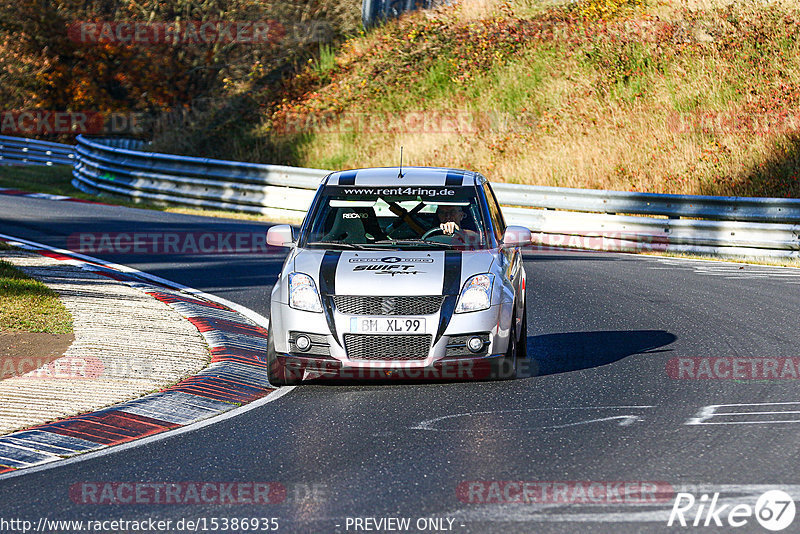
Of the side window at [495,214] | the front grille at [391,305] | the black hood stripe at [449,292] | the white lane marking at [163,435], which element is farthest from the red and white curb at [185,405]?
the side window at [495,214]

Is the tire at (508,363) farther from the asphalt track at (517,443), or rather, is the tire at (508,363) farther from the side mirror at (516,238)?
the side mirror at (516,238)

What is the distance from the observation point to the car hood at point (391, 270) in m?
8.62

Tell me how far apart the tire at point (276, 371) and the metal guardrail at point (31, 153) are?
1264 inches

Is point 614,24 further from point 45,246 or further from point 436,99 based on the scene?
point 45,246

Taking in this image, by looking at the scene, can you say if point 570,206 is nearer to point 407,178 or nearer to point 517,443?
point 407,178

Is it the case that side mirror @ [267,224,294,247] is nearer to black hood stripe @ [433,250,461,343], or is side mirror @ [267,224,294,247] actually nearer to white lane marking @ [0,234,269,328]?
black hood stripe @ [433,250,461,343]

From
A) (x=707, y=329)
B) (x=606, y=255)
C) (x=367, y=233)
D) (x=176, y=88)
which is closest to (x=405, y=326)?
(x=367, y=233)

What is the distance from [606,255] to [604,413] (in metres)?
11.0

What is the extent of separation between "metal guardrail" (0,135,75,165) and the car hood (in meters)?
32.1

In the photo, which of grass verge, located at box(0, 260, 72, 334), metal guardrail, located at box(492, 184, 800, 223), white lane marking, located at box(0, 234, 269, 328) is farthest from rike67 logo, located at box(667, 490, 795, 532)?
metal guardrail, located at box(492, 184, 800, 223)

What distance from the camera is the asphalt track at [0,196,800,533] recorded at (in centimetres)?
582

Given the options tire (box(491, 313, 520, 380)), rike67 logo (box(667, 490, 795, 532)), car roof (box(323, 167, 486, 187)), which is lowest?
rike67 logo (box(667, 490, 795, 532))

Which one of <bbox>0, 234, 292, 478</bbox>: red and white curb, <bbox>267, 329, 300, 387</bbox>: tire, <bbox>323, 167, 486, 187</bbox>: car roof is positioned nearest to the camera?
<bbox>0, 234, 292, 478</bbox>: red and white curb

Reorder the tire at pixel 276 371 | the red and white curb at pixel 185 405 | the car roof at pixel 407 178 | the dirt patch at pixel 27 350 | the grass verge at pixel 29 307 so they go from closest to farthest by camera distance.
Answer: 1. the red and white curb at pixel 185 405
2. the tire at pixel 276 371
3. the dirt patch at pixel 27 350
4. the car roof at pixel 407 178
5. the grass verge at pixel 29 307
